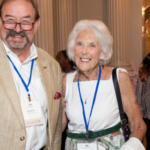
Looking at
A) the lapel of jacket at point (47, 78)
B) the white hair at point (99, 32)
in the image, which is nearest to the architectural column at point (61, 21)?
the white hair at point (99, 32)

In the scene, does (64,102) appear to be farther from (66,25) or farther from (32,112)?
(66,25)

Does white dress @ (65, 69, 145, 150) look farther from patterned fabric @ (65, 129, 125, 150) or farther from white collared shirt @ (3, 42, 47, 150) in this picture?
white collared shirt @ (3, 42, 47, 150)

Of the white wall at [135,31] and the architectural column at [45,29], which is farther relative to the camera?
the white wall at [135,31]

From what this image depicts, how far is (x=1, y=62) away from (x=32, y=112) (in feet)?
1.50

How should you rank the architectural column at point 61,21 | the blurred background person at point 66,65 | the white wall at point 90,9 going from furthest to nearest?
the white wall at point 90,9
the architectural column at point 61,21
the blurred background person at point 66,65

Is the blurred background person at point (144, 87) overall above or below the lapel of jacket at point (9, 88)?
below

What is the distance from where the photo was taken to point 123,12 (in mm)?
5988

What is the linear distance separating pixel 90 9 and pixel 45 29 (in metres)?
3.04

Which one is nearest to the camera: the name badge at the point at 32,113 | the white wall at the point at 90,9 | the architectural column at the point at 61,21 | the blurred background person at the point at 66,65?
→ the name badge at the point at 32,113

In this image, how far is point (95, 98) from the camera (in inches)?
72.8

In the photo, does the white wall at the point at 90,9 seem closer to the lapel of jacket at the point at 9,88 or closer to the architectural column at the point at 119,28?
the architectural column at the point at 119,28

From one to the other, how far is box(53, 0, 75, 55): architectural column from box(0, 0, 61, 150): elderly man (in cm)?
407

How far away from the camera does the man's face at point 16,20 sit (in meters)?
1.63

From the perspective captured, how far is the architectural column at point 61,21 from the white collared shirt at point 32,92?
4.17 meters
